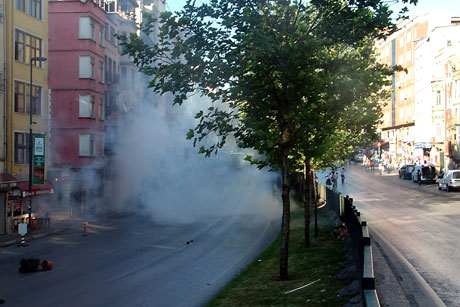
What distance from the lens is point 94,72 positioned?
129 feet

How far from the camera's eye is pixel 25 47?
1192 inches

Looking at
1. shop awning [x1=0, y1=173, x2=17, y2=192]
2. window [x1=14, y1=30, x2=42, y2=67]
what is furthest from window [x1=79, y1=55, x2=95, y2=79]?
shop awning [x1=0, y1=173, x2=17, y2=192]

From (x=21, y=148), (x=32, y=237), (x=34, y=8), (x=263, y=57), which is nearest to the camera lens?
(x=263, y=57)

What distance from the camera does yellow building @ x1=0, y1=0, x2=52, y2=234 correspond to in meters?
28.5

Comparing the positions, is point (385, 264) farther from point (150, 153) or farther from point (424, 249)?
point (150, 153)

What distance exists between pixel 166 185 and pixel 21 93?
1829 centimetres

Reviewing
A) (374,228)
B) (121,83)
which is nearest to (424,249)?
(374,228)

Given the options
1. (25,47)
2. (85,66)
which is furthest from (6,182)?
(85,66)

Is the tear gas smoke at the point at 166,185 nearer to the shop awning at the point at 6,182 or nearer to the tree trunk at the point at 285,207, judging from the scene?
the shop awning at the point at 6,182

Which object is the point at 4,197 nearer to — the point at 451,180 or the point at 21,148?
the point at 21,148

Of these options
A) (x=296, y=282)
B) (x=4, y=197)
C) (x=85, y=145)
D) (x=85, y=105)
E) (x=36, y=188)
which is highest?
(x=85, y=105)

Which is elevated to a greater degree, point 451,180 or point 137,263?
point 451,180

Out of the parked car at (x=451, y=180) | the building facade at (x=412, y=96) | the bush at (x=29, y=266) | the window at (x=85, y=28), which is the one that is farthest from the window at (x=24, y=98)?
the building facade at (x=412, y=96)

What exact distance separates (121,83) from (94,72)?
22.0 ft
